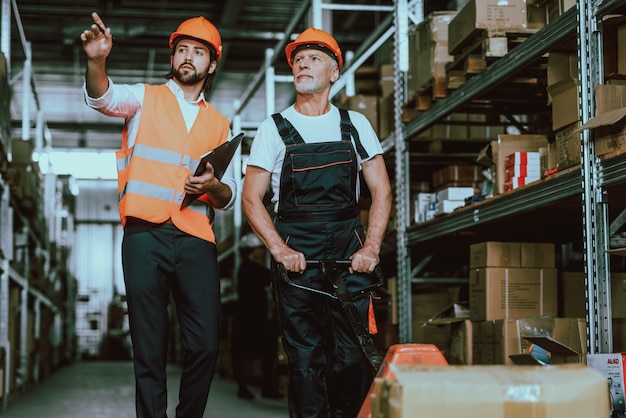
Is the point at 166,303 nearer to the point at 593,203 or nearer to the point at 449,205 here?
the point at 593,203

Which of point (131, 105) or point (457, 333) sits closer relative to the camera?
point (131, 105)

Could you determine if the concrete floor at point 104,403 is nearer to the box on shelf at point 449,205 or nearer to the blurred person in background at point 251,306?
the blurred person in background at point 251,306

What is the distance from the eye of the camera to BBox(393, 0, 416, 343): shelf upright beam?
7.40m

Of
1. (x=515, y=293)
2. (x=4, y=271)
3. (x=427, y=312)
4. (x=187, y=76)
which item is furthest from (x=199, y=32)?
(x=4, y=271)

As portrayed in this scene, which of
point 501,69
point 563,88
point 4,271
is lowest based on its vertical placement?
point 4,271

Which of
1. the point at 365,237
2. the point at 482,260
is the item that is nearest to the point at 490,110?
the point at 482,260

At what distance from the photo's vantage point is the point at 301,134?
4430 mm

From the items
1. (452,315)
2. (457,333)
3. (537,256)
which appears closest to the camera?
(537,256)

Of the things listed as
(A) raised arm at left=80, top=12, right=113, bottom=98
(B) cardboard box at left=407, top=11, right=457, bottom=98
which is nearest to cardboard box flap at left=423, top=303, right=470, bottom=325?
(B) cardboard box at left=407, top=11, right=457, bottom=98

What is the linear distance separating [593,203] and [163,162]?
2040 mm

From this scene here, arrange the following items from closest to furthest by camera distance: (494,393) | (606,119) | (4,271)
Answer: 1. (494,393)
2. (606,119)
3. (4,271)

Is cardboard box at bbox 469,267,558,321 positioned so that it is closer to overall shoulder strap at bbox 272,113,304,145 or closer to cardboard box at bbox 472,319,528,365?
cardboard box at bbox 472,319,528,365

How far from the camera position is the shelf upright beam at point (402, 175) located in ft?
24.3

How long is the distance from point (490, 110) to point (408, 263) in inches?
54.6
